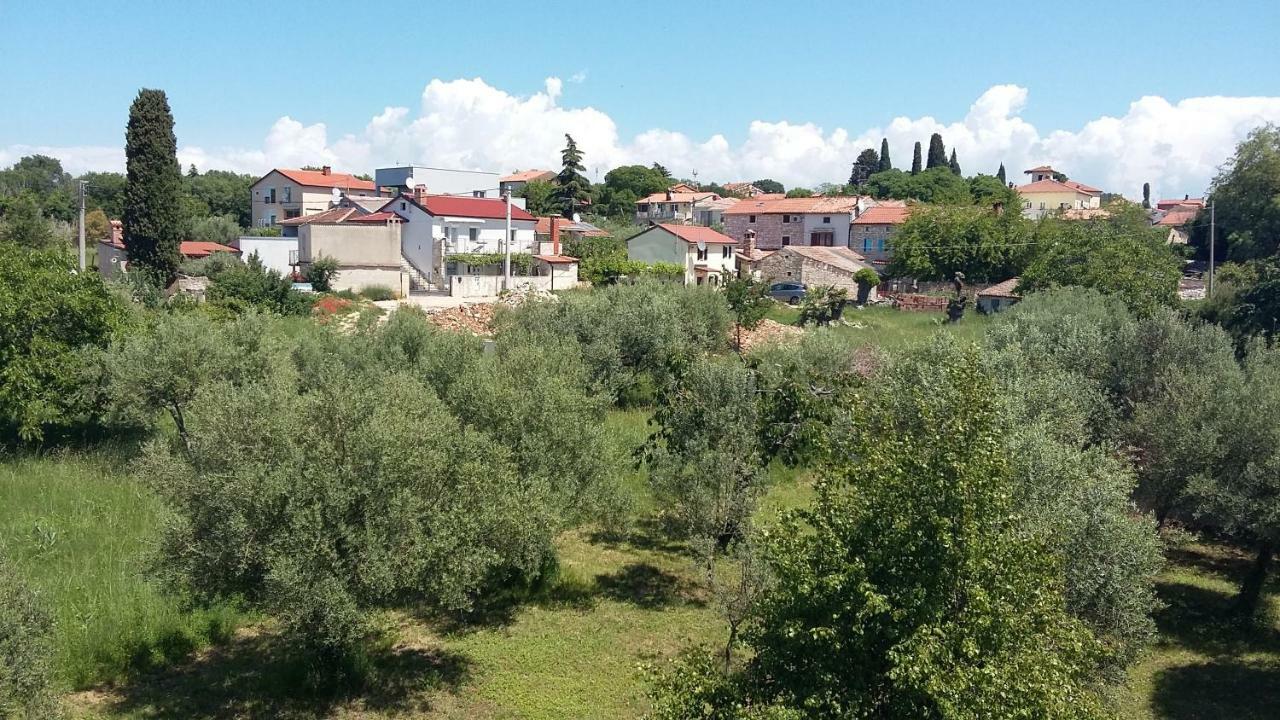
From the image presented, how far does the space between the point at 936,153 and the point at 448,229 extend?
9594 cm

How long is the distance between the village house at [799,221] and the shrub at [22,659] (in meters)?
71.9

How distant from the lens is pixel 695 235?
65.8 meters

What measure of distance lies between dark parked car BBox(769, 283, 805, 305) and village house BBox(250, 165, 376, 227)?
42581 millimetres

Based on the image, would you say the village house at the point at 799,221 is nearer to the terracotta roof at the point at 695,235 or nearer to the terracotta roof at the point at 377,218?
the terracotta roof at the point at 695,235

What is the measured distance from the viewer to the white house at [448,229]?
58375 mm

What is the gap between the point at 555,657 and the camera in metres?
17.9

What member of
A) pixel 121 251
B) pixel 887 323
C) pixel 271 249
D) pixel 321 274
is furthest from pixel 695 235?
pixel 121 251

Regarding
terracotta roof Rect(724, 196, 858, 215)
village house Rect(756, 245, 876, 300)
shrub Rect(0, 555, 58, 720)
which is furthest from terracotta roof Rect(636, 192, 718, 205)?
shrub Rect(0, 555, 58, 720)

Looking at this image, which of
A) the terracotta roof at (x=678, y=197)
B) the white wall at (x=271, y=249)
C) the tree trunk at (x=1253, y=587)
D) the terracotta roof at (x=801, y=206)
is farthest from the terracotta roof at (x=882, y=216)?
the tree trunk at (x=1253, y=587)

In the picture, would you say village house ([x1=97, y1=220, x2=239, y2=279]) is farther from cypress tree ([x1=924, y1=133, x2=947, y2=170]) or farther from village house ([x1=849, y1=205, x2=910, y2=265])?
cypress tree ([x1=924, y1=133, x2=947, y2=170])

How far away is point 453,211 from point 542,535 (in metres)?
45.9

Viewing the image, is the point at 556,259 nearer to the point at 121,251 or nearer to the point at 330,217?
the point at 330,217

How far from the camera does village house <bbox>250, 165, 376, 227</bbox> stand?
83.8 meters

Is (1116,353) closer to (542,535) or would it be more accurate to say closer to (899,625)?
(542,535)
